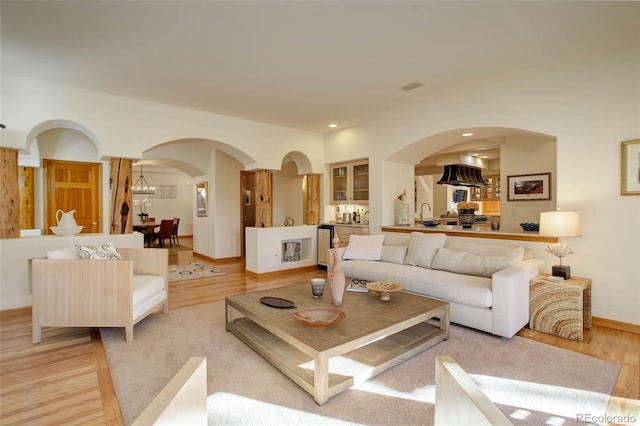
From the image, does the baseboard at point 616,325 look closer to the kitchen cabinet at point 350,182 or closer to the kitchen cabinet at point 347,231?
the kitchen cabinet at point 347,231

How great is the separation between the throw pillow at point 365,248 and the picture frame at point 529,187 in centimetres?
314

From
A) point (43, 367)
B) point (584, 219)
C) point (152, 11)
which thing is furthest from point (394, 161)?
point (43, 367)

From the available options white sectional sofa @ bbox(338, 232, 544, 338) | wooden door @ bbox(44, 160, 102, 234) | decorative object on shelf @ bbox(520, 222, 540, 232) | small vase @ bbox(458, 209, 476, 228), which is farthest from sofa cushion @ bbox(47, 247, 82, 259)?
decorative object on shelf @ bbox(520, 222, 540, 232)

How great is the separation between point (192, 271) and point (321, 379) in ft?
16.4

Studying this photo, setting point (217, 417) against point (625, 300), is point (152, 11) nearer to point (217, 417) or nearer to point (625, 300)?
point (217, 417)

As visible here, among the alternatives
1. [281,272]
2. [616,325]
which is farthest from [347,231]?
[616,325]

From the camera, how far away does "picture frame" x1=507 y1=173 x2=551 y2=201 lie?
577 centimetres

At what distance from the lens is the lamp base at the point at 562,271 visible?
11.0ft

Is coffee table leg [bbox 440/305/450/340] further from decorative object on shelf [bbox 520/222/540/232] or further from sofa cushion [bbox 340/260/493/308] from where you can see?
decorative object on shelf [bbox 520/222/540/232]

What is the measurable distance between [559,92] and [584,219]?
1487 millimetres

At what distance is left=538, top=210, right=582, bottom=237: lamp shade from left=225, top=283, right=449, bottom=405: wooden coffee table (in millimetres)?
1505

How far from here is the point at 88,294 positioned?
9.65ft

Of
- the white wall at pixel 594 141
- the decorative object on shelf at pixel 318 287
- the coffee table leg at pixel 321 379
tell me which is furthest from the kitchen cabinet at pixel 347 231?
the coffee table leg at pixel 321 379

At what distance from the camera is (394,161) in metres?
5.90
